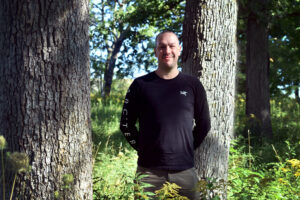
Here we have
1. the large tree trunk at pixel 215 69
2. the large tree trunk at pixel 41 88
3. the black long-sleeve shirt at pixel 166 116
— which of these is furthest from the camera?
the large tree trunk at pixel 215 69

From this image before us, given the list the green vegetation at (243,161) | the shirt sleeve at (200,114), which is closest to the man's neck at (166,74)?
the shirt sleeve at (200,114)

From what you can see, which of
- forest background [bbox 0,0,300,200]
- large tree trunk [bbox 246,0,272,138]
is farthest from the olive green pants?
large tree trunk [bbox 246,0,272,138]

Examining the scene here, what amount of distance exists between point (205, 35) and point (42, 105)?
7.53 ft

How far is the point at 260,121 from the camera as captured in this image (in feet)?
32.7

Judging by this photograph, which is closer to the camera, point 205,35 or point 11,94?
point 11,94

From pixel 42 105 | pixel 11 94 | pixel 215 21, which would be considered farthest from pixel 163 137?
pixel 215 21

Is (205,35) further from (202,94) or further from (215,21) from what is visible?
(202,94)

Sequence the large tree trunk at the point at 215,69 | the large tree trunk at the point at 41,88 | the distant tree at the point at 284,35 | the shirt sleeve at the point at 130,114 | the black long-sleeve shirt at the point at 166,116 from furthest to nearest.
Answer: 1. the distant tree at the point at 284,35
2. the large tree trunk at the point at 215,69
3. the shirt sleeve at the point at 130,114
4. the black long-sleeve shirt at the point at 166,116
5. the large tree trunk at the point at 41,88

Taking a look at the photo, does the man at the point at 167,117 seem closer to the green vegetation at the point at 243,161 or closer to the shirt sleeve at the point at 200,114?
the shirt sleeve at the point at 200,114

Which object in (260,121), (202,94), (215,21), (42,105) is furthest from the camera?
(260,121)

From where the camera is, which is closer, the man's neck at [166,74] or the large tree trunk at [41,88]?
the large tree trunk at [41,88]

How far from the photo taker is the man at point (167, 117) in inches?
131

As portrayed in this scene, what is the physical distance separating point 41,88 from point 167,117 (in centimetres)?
127

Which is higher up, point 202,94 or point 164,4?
point 164,4
